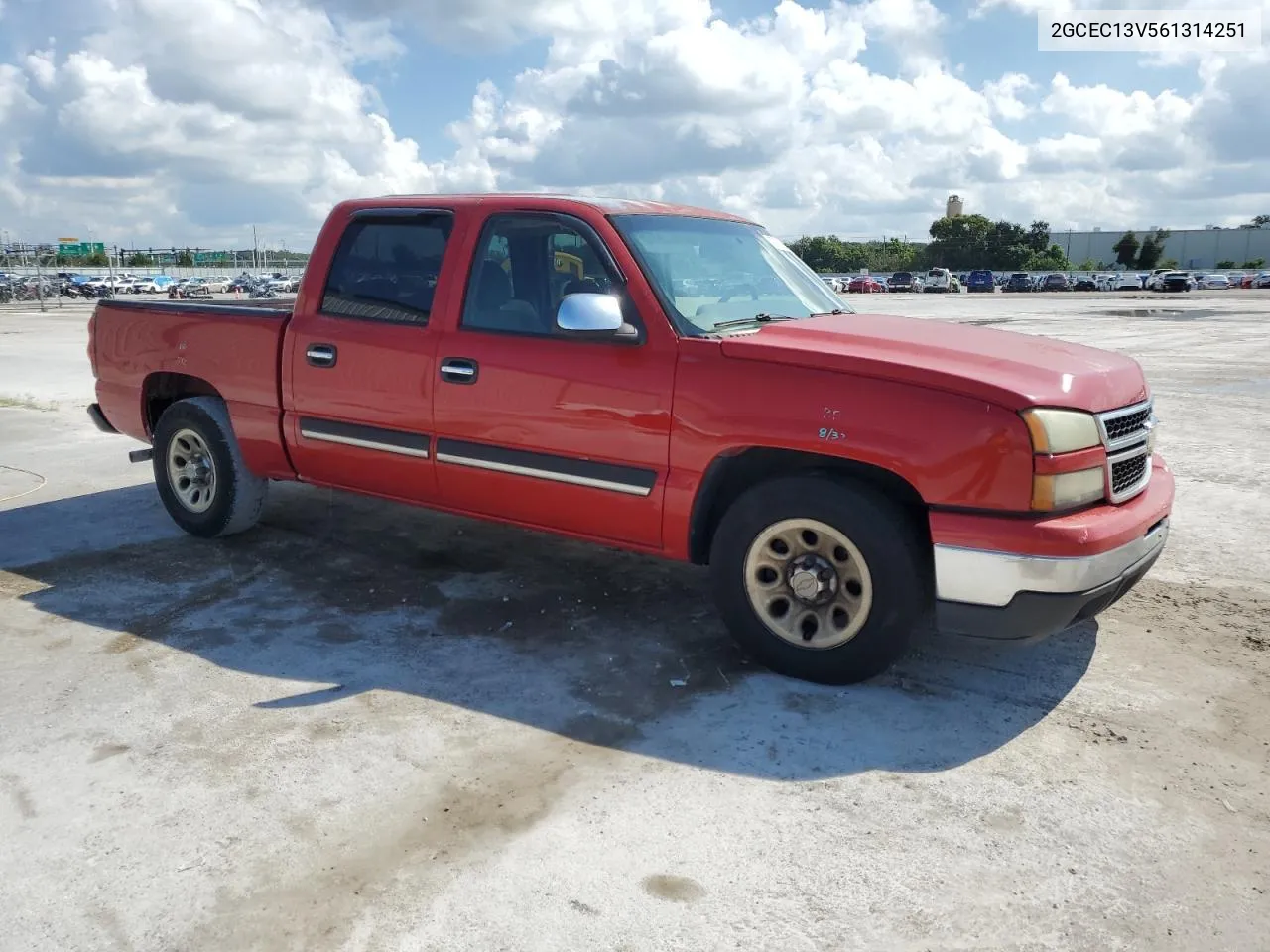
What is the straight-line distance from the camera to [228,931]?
251 cm

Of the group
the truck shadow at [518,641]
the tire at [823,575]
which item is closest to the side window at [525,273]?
the tire at [823,575]

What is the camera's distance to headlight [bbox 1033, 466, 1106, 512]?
3.37m

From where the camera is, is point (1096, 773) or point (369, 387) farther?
point (369, 387)

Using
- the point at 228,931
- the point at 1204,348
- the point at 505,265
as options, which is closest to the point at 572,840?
the point at 228,931

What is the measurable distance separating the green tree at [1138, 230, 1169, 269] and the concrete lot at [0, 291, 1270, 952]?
98.8 metres

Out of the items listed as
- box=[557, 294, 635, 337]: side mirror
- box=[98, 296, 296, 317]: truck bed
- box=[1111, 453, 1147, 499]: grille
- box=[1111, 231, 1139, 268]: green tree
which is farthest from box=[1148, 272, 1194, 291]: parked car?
box=[557, 294, 635, 337]: side mirror

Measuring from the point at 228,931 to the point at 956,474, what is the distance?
2.59 m

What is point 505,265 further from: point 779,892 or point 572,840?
point 779,892

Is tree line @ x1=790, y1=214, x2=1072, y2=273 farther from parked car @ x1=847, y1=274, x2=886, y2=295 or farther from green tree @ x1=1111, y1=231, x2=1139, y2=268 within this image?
parked car @ x1=847, y1=274, x2=886, y2=295

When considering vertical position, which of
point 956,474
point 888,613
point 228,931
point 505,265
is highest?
point 505,265

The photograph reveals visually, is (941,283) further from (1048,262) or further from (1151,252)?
(1151,252)

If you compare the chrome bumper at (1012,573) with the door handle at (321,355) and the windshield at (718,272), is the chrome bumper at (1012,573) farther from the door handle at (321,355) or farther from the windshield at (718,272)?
the door handle at (321,355)

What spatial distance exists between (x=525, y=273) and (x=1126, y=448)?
102 inches

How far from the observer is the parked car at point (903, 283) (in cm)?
6762
